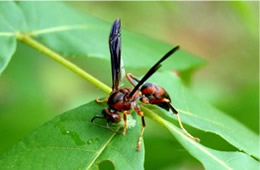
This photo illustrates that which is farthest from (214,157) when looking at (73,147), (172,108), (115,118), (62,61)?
(62,61)

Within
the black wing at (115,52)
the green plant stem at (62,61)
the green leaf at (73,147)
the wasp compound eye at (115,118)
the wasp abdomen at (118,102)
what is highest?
the black wing at (115,52)

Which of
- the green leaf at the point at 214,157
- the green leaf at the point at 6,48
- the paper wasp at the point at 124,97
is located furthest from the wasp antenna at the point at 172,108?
A: the green leaf at the point at 6,48

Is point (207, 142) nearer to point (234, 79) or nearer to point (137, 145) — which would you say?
point (137, 145)

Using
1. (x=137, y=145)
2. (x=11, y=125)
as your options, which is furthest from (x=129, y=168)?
(x=11, y=125)

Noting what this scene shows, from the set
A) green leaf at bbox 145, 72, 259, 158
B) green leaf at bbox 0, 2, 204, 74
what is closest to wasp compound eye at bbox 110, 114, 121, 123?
green leaf at bbox 145, 72, 259, 158

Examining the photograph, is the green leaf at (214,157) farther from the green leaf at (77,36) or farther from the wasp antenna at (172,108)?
the green leaf at (77,36)

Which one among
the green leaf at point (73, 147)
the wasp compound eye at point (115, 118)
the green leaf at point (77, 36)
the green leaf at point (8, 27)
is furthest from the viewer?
the green leaf at point (77, 36)

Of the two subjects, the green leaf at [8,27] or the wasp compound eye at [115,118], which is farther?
the green leaf at [8,27]

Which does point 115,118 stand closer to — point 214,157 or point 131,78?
point 131,78
